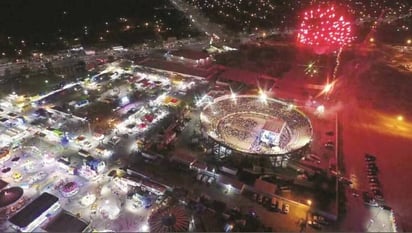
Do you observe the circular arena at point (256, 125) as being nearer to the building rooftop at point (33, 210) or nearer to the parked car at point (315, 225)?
the parked car at point (315, 225)

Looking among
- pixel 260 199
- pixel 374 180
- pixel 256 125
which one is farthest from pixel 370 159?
pixel 260 199

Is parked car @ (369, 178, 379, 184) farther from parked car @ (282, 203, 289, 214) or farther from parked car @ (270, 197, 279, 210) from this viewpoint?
parked car @ (270, 197, 279, 210)

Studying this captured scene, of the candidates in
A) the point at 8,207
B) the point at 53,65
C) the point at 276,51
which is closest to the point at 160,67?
the point at 53,65

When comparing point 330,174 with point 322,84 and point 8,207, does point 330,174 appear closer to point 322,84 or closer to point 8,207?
point 322,84

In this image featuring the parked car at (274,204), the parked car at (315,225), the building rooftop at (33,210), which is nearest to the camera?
the building rooftop at (33,210)

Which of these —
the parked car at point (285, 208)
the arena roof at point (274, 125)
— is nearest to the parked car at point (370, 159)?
the arena roof at point (274, 125)

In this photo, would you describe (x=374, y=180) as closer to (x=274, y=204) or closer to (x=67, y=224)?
(x=274, y=204)
